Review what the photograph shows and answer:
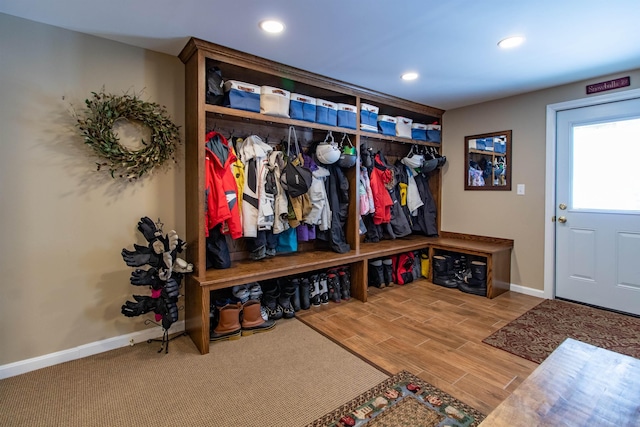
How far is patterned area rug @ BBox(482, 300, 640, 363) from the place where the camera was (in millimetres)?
2389

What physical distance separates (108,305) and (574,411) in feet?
9.38

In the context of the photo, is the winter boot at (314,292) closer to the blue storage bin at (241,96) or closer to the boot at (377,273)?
the boot at (377,273)

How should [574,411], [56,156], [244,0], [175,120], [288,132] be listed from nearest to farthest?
1. [574,411]
2. [244,0]
3. [56,156]
4. [175,120]
5. [288,132]

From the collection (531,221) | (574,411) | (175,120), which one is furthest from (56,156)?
(531,221)

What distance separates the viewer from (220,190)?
2.55 m

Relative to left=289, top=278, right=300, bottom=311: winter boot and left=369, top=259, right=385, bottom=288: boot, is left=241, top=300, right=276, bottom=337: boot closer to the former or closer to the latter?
left=289, top=278, right=300, bottom=311: winter boot

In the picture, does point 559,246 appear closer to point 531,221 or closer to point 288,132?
point 531,221

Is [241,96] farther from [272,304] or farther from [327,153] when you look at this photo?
[272,304]

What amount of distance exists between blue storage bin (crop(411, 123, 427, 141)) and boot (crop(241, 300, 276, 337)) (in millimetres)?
2960

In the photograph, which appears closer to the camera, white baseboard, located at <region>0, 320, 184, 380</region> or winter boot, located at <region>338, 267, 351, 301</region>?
white baseboard, located at <region>0, 320, 184, 380</region>

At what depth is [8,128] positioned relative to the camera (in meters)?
2.04

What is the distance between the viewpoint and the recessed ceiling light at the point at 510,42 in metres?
2.31

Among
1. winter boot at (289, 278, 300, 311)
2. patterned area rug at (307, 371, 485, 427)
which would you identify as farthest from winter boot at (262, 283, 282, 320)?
patterned area rug at (307, 371, 485, 427)

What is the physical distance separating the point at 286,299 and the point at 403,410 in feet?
5.15
